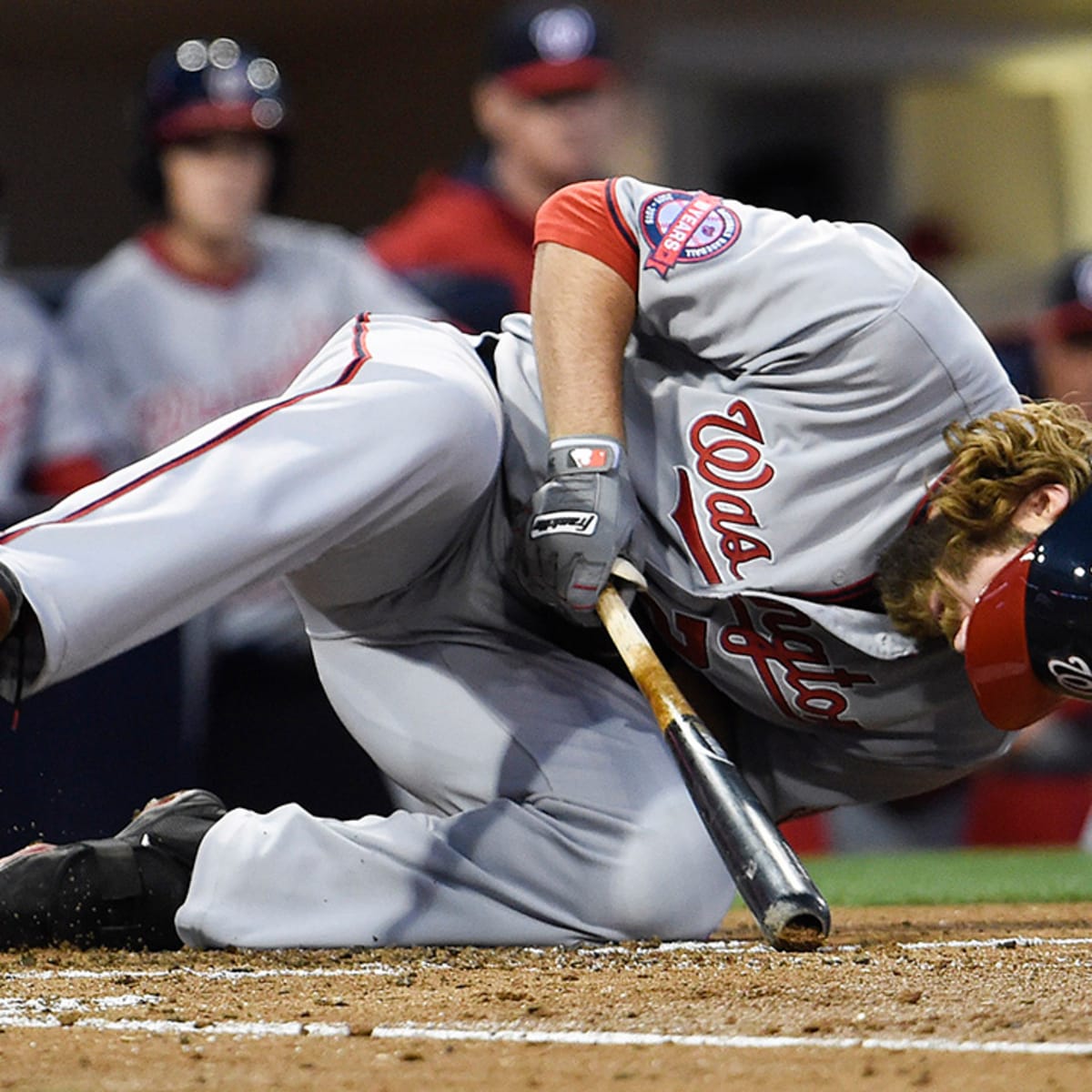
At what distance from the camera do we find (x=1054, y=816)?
5.52 meters

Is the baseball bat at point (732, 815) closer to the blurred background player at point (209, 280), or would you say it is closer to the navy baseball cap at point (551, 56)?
the blurred background player at point (209, 280)

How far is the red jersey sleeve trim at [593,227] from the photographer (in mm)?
2398

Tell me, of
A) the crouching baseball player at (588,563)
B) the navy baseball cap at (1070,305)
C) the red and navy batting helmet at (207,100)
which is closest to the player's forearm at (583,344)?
the crouching baseball player at (588,563)

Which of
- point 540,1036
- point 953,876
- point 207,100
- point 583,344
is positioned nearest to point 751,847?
point 540,1036

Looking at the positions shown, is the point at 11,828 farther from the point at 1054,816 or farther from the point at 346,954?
the point at 1054,816

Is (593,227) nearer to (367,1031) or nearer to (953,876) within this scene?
(367,1031)

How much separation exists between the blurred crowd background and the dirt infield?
0.43 m

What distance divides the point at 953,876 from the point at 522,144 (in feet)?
7.28

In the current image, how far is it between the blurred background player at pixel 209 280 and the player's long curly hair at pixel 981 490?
8.13 ft

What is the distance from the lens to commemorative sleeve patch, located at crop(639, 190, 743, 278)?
233 centimetres

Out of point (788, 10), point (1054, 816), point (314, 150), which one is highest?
point (788, 10)

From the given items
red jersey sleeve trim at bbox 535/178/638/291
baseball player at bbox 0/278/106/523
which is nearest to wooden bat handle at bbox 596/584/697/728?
red jersey sleeve trim at bbox 535/178/638/291

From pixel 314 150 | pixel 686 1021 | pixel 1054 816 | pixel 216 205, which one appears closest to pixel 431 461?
pixel 686 1021

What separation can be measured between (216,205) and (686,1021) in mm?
3284
